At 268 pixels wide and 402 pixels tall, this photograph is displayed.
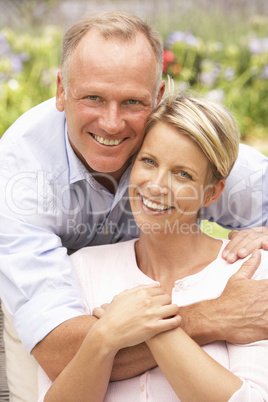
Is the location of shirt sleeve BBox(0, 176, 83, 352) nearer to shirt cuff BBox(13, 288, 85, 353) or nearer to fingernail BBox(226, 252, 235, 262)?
shirt cuff BBox(13, 288, 85, 353)

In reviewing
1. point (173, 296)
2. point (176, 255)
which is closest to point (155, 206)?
point (176, 255)

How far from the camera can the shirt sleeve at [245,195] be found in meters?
2.86

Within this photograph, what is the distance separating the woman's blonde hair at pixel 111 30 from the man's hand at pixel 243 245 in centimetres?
73

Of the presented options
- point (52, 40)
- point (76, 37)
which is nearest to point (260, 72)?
point (52, 40)

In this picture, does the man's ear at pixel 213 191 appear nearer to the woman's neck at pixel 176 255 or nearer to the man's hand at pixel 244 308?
the woman's neck at pixel 176 255

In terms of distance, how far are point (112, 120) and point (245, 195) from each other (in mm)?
880

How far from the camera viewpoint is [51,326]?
6.97 ft

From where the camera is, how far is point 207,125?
7.12 feet

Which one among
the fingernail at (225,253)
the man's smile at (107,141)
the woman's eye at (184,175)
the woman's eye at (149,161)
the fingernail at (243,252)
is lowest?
the fingernail at (225,253)

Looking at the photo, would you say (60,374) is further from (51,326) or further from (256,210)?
(256,210)

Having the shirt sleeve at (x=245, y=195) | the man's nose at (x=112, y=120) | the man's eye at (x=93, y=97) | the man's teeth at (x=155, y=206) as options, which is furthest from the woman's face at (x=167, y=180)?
the shirt sleeve at (x=245, y=195)

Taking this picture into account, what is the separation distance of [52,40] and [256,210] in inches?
147

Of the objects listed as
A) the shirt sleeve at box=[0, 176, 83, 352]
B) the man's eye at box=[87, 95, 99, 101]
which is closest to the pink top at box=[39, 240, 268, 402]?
the shirt sleeve at box=[0, 176, 83, 352]

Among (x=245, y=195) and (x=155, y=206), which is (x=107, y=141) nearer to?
(x=155, y=206)
